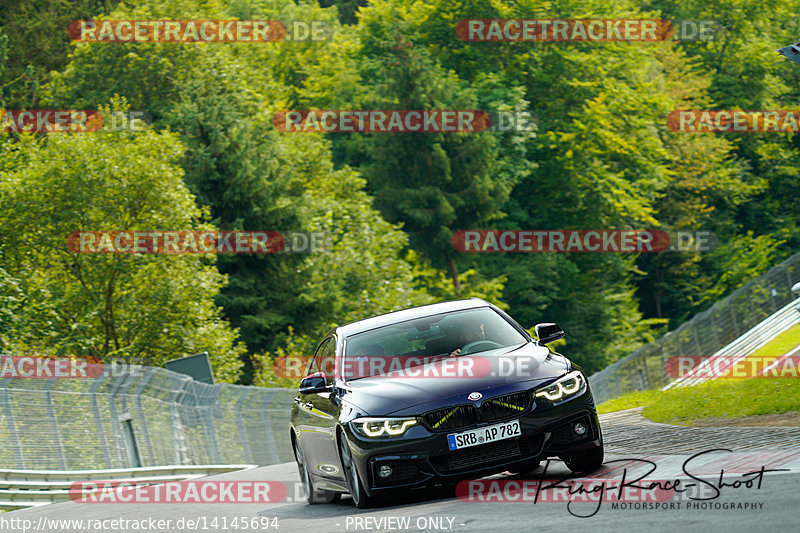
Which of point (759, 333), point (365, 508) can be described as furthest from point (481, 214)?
point (365, 508)

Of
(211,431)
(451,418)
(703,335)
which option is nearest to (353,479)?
(451,418)

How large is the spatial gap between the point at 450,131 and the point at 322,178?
239 inches

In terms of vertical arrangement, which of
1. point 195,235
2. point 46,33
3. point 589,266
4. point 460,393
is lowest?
Result: point 589,266

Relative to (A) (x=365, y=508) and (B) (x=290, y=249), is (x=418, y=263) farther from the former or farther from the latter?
(A) (x=365, y=508)

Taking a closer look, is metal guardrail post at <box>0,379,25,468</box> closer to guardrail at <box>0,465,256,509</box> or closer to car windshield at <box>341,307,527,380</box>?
guardrail at <box>0,465,256,509</box>

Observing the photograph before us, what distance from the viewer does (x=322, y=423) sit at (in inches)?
414

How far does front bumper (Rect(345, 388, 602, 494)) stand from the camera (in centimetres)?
909

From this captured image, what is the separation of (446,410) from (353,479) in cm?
109

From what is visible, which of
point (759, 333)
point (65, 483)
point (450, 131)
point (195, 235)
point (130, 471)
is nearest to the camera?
point (65, 483)

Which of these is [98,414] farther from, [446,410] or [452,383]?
[446,410]

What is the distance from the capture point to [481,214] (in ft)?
177

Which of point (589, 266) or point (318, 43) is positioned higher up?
point (318, 43)

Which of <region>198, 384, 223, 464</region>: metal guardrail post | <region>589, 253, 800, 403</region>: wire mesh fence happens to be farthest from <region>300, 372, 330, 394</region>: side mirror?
<region>589, 253, 800, 403</region>: wire mesh fence

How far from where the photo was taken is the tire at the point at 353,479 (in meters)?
9.48
